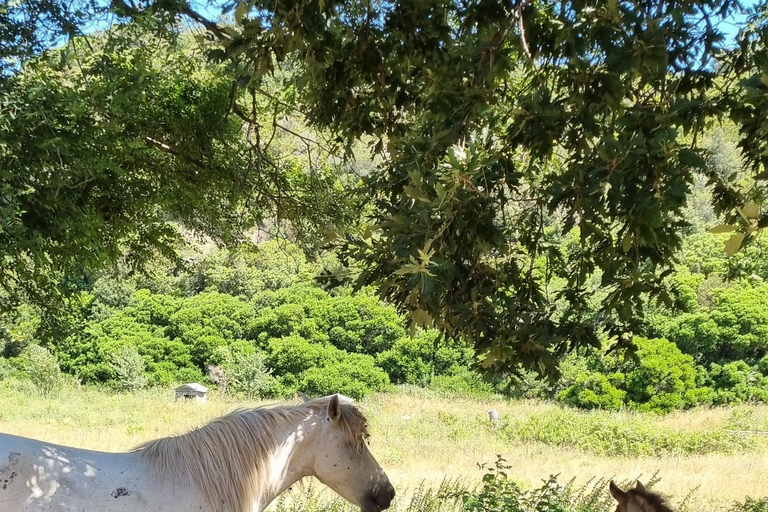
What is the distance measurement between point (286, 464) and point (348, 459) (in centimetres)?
30

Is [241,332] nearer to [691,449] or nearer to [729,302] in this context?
[691,449]

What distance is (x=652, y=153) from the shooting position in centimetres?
215

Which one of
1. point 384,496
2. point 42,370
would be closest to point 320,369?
point 42,370

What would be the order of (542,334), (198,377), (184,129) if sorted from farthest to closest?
(198,377) < (184,129) < (542,334)

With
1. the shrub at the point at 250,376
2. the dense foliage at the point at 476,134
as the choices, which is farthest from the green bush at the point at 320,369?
the dense foliage at the point at 476,134

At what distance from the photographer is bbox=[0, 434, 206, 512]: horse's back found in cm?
253

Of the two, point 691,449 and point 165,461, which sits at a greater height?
point 165,461

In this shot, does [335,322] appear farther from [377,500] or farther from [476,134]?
[476,134]

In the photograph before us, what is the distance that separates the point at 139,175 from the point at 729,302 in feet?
57.5

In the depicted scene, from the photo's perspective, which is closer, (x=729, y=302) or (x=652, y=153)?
(x=652, y=153)

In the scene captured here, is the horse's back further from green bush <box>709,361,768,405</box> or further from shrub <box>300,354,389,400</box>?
green bush <box>709,361,768,405</box>

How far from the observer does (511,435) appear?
13.8 meters

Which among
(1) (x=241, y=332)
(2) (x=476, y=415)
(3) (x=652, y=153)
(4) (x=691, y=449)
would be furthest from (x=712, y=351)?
(3) (x=652, y=153)

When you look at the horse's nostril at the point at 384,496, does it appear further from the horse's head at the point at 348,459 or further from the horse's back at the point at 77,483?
the horse's back at the point at 77,483
